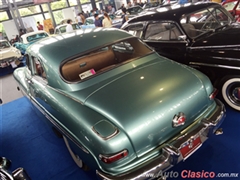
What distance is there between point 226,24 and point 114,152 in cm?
351

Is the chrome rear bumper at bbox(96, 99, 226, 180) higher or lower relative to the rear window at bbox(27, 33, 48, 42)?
lower

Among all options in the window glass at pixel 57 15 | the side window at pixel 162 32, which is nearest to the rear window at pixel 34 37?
the side window at pixel 162 32

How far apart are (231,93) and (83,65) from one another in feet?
7.95

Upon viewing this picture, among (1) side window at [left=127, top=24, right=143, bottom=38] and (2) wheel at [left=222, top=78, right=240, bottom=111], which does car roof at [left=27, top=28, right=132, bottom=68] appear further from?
(2) wheel at [left=222, top=78, right=240, bottom=111]

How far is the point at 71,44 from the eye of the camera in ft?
8.54

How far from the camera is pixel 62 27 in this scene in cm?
1088

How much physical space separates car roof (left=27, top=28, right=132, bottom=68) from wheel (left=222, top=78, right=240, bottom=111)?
70.2 inches

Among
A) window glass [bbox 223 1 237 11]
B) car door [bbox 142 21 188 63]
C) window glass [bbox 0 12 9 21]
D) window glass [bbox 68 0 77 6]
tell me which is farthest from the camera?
window glass [bbox 68 0 77 6]

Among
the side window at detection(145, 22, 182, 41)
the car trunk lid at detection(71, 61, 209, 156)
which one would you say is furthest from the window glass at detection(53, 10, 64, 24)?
the car trunk lid at detection(71, 61, 209, 156)

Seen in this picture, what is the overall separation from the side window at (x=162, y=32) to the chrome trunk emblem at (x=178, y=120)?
2070mm

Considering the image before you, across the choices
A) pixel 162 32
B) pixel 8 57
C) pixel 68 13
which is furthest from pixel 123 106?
pixel 68 13

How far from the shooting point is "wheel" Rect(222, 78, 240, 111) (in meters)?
3.09

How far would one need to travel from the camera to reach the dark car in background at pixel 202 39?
304cm

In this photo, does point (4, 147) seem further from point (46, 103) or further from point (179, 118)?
point (179, 118)
